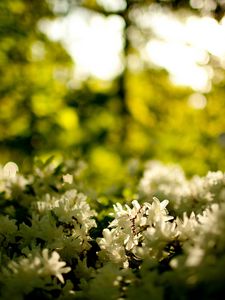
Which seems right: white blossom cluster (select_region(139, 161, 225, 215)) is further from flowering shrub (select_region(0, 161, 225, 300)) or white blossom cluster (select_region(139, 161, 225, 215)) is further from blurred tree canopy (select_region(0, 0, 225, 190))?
blurred tree canopy (select_region(0, 0, 225, 190))

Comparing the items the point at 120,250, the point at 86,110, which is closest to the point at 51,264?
the point at 120,250

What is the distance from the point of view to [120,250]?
2.34 metres

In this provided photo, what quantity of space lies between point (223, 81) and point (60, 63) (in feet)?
10.9

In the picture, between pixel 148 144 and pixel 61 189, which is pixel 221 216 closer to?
pixel 61 189

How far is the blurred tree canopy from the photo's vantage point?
21.8ft

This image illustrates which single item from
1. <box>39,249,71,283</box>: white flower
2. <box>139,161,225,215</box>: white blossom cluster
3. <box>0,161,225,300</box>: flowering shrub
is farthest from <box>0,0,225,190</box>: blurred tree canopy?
<box>39,249,71,283</box>: white flower

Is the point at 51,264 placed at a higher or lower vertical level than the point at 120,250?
lower

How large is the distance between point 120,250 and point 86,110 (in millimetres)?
6454

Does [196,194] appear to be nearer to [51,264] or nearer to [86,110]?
[51,264]

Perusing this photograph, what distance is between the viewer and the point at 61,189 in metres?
3.65

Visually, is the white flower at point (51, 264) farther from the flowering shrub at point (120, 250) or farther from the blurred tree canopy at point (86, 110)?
the blurred tree canopy at point (86, 110)

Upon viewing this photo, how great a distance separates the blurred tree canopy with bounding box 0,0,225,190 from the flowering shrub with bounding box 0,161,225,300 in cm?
240

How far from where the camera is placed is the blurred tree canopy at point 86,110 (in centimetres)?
664

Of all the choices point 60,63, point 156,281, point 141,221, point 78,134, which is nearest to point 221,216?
point 156,281
